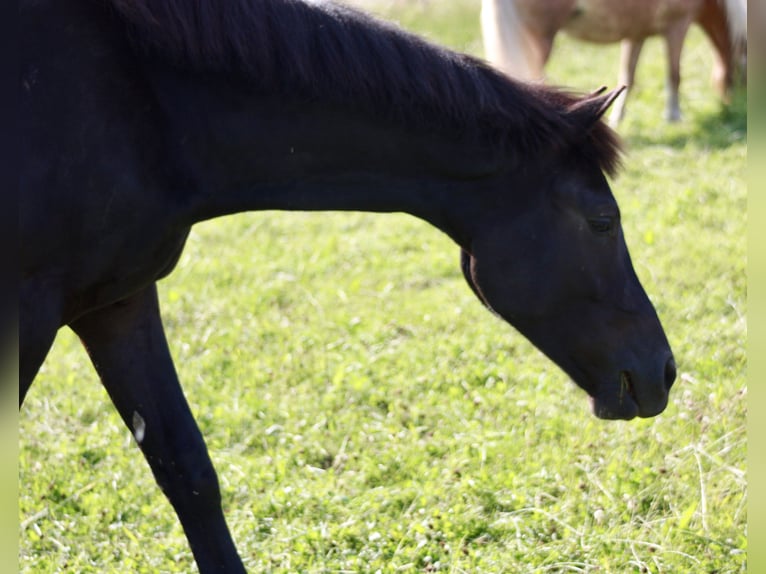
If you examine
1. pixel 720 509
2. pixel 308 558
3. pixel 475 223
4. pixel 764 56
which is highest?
pixel 764 56

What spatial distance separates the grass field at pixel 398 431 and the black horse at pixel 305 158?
A: 1.07 feet

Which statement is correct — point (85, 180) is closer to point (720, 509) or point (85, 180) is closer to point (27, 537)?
point (27, 537)

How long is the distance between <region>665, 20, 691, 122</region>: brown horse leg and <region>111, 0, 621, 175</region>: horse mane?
6.74 metres

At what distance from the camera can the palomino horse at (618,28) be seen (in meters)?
8.21

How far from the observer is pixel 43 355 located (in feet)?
8.49

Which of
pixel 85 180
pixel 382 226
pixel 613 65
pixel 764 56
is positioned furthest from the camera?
pixel 613 65

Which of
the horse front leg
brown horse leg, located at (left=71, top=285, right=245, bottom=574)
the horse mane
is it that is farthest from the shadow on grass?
the horse front leg

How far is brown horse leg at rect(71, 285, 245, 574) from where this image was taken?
3.12 metres

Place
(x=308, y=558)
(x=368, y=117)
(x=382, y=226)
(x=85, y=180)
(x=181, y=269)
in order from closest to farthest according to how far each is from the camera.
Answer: (x=85, y=180), (x=368, y=117), (x=308, y=558), (x=181, y=269), (x=382, y=226)

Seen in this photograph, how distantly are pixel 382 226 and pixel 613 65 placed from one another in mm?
4805

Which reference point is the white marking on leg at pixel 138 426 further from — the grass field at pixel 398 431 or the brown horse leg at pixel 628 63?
the brown horse leg at pixel 628 63

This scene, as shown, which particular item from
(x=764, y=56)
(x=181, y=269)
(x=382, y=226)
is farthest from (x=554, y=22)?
(x=764, y=56)

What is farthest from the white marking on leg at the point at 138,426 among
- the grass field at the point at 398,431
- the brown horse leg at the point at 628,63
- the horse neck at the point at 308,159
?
the brown horse leg at the point at 628,63

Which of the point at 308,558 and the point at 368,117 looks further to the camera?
the point at 308,558
